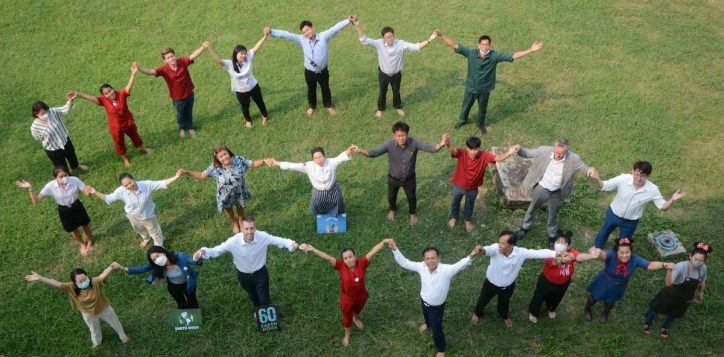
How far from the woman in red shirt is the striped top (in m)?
0.43

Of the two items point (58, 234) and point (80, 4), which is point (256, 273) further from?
point (80, 4)

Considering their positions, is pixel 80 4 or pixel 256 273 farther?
pixel 80 4

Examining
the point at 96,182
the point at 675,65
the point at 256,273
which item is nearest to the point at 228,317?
the point at 256,273

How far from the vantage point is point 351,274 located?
6.54 m

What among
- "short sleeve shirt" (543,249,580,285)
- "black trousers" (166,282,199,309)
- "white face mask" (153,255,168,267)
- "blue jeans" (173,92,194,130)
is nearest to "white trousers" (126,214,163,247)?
"black trousers" (166,282,199,309)

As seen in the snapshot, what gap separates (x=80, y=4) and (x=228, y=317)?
11.1 metres

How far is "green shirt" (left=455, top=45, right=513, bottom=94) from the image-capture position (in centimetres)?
998

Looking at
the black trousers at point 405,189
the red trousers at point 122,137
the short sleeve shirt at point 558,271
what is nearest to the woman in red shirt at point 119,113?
the red trousers at point 122,137

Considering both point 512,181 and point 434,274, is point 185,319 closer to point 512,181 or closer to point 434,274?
point 434,274

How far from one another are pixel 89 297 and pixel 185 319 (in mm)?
1233

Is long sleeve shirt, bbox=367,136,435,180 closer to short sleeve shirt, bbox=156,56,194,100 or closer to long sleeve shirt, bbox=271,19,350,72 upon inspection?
long sleeve shirt, bbox=271,19,350,72

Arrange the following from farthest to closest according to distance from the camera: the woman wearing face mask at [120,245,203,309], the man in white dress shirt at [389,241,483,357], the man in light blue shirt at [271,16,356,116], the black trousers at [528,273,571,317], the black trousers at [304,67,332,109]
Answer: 1. the black trousers at [304,67,332,109]
2. the man in light blue shirt at [271,16,356,116]
3. the black trousers at [528,273,571,317]
4. the woman wearing face mask at [120,245,203,309]
5. the man in white dress shirt at [389,241,483,357]

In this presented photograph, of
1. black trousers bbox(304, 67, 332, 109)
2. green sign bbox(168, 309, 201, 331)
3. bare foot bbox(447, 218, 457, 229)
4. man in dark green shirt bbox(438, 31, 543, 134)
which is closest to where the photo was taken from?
green sign bbox(168, 309, 201, 331)

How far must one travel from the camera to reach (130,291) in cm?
799
